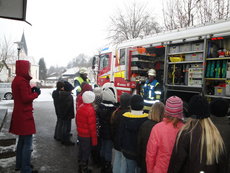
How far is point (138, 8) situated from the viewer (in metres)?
28.1

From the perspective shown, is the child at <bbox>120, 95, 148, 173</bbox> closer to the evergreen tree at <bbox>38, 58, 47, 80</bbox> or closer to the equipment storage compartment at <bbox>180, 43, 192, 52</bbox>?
the equipment storage compartment at <bbox>180, 43, 192, 52</bbox>

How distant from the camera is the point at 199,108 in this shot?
209 centimetres

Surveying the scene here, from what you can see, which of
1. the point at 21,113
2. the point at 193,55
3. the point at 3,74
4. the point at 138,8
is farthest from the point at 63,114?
the point at 3,74

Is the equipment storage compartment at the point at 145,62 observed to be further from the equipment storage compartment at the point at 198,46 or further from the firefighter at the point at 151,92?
the equipment storage compartment at the point at 198,46

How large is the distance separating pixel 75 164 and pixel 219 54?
4429 millimetres

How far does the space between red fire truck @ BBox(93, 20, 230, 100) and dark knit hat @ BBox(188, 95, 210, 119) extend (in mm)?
3367

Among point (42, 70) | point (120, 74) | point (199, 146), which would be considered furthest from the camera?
point (42, 70)

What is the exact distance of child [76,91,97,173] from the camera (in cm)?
372

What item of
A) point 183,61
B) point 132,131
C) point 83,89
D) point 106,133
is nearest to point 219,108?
point 132,131

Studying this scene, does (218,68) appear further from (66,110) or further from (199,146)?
(66,110)

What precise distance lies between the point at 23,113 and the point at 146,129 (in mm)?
2248

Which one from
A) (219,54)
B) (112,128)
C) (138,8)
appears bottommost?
(112,128)

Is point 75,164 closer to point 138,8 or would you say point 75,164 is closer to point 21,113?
point 21,113

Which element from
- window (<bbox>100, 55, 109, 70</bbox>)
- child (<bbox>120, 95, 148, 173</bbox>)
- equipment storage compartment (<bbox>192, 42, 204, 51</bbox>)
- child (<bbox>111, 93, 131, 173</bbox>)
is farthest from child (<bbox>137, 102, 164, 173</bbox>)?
window (<bbox>100, 55, 109, 70</bbox>)
